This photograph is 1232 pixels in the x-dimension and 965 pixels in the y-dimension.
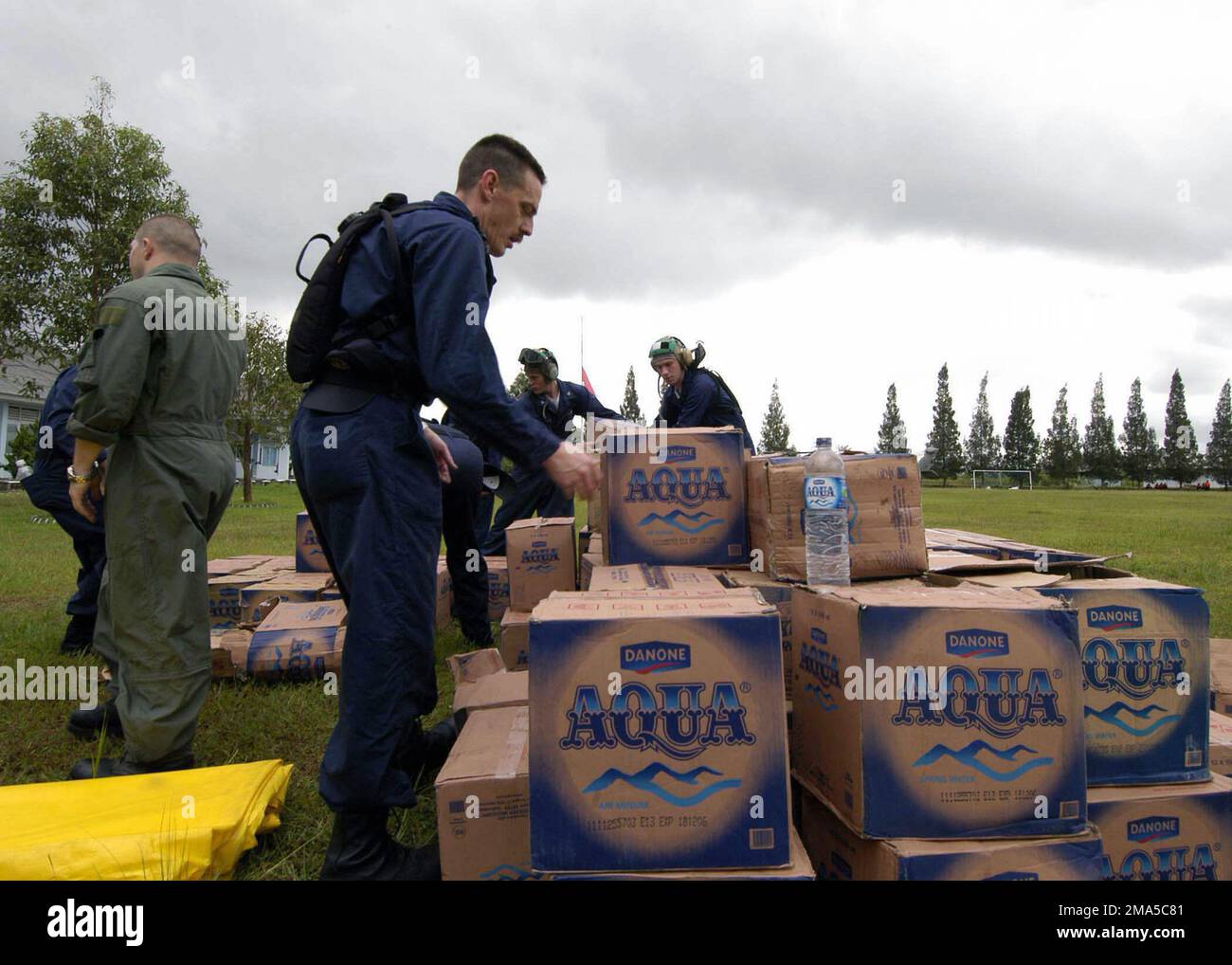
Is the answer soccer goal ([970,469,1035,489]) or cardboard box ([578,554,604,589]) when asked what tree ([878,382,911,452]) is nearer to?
soccer goal ([970,469,1035,489])

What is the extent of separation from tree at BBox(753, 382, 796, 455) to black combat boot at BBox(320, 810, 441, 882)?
66630 millimetres

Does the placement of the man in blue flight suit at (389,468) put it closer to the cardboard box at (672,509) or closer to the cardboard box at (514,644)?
the cardboard box at (672,509)

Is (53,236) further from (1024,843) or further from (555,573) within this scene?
(1024,843)

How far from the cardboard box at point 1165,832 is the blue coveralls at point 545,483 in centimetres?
436

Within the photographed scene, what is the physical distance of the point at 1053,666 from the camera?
5.84 feet

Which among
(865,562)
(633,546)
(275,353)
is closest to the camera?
(865,562)

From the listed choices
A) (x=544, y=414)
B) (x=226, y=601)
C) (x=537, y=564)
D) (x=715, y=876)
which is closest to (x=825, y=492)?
(x=715, y=876)

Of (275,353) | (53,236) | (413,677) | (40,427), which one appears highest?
(53,236)

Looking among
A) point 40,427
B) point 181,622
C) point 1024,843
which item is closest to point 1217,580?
point 1024,843

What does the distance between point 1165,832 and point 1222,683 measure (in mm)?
1416

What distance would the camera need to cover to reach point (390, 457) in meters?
2.02

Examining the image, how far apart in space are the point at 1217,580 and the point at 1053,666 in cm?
684

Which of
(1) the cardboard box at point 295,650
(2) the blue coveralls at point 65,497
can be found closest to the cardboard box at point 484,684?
(1) the cardboard box at point 295,650

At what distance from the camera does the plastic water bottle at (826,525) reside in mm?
2365
